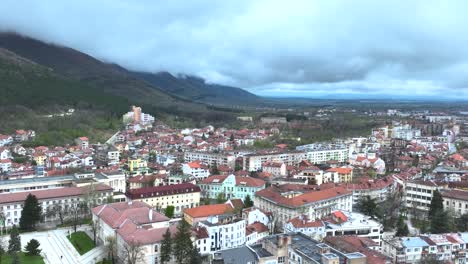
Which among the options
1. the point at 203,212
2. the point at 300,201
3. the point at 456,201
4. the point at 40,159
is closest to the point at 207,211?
the point at 203,212

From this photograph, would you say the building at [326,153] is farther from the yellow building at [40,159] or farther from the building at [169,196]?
the yellow building at [40,159]

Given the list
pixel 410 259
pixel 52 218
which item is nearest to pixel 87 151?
pixel 52 218

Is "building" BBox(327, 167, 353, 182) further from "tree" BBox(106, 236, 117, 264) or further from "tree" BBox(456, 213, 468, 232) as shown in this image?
"tree" BBox(106, 236, 117, 264)

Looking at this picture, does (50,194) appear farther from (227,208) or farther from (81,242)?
(227,208)

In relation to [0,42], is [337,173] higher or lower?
lower

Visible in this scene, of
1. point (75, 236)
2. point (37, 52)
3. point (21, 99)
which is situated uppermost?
point (37, 52)

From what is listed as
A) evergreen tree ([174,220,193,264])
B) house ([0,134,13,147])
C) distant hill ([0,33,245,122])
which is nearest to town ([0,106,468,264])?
evergreen tree ([174,220,193,264])

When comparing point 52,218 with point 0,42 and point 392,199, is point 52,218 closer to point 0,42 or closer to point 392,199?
point 392,199
